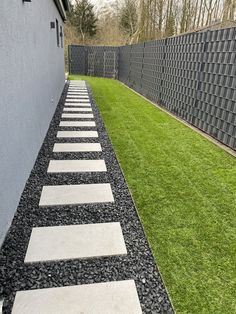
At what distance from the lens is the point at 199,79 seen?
5.10 meters

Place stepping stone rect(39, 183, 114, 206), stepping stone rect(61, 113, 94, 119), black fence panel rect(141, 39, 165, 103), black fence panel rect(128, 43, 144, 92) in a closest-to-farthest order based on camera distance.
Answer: stepping stone rect(39, 183, 114, 206)
stepping stone rect(61, 113, 94, 119)
black fence panel rect(141, 39, 165, 103)
black fence panel rect(128, 43, 144, 92)

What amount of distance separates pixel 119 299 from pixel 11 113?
1663mm

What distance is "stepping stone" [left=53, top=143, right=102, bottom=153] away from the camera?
392 centimetres

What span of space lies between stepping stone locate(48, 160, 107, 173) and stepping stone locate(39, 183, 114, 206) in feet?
1.35

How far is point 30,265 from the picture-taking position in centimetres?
180

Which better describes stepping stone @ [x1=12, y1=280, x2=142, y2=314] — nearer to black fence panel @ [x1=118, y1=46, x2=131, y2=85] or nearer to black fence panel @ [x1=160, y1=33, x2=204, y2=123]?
black fence panel @ [x1=160, y1=33, x2=204, y2=123]

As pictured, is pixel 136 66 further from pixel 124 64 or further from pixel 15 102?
pixel 15 102

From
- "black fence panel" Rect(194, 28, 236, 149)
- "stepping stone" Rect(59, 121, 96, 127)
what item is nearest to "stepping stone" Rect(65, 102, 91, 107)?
"stepping stone" Rect(59, 121, 96, 127)

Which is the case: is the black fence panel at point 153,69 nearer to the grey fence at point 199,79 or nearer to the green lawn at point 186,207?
the grey fence at point 199,79

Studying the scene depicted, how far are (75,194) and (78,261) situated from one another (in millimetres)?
925

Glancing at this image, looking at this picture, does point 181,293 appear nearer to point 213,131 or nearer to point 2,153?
point 2,153

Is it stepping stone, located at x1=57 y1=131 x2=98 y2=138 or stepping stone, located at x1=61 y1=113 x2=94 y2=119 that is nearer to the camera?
stepping stone, located at x1=57 y1=131 x2=98 y2=138

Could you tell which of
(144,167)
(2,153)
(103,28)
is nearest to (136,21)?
(103,28)

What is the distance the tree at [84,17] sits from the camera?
981 inches
